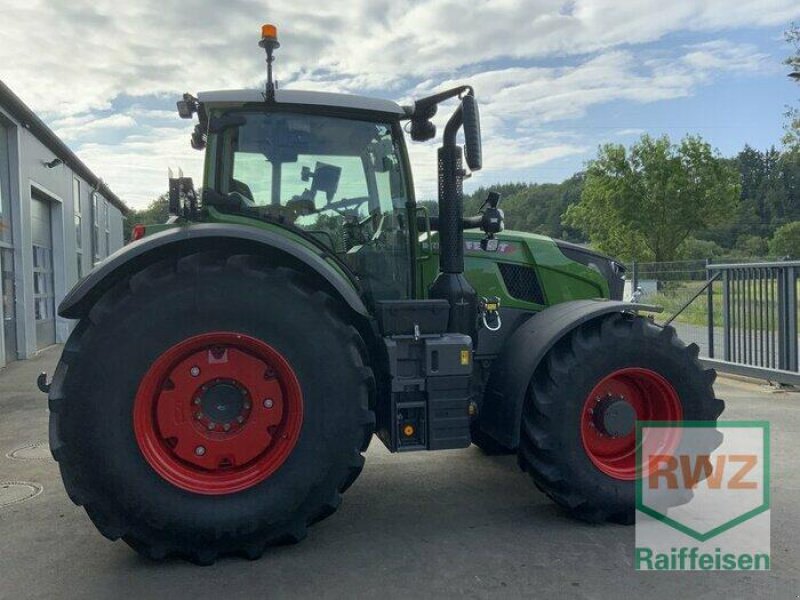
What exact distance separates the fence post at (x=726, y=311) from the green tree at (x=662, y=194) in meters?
20.5

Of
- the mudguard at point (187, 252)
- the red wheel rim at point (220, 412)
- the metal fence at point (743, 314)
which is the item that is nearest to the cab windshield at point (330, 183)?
the mudguard at point (187, 252)

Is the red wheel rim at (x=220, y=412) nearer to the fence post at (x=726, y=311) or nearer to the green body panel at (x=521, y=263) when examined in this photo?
the green body panel at (x=521, y=263)

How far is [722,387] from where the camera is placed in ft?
29.7

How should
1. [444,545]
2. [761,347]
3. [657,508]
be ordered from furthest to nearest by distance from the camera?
[761,347] → [657,508] → [444,545]

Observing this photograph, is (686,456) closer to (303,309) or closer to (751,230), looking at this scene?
(303,309)

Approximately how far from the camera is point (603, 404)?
407 cm

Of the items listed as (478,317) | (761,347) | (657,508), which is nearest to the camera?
(657,508)

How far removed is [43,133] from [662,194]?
951 inches

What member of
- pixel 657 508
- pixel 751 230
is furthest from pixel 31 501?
pixel 751 230

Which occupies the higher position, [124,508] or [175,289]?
[175,289]

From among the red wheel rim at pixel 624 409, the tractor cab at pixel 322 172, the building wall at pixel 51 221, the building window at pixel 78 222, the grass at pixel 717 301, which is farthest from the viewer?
the building window at pixel 78 222

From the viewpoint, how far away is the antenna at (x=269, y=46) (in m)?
3.90

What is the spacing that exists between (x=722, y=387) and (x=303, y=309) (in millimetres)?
7509

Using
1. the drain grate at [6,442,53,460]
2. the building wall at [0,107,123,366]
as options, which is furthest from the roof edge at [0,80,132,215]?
the drain grate at [6,442,53,460]
